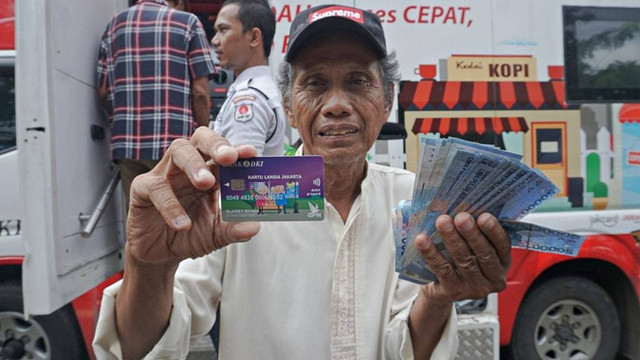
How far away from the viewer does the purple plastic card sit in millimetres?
1059

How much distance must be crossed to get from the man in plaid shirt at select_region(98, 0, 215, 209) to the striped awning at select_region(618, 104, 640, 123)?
260 centimetres

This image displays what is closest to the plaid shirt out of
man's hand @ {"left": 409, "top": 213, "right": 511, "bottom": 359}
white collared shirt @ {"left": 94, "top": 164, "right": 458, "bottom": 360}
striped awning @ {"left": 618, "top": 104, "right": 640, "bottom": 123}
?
white collared shirt @ {"left": 94, "top": 164, "right": 458, "bottom": 360}

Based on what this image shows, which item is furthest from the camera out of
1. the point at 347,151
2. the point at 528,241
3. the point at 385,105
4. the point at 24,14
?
the point at 24,14

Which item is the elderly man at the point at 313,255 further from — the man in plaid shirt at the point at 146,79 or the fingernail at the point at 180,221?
the man in plaid shirt at the point at 146,79

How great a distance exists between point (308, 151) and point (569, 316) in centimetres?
278

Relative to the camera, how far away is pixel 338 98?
4.99 feet

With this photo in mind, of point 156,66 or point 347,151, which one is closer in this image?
point 347,151

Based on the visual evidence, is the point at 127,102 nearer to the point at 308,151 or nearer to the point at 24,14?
the point at 24,14

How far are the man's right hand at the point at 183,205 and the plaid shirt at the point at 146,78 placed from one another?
155 centimetres

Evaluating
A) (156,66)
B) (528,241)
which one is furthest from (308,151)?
(156,66)

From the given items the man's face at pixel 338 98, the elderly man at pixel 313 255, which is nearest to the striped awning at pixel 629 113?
the elderly man at pixel 313 255

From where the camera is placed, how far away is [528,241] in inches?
44.8

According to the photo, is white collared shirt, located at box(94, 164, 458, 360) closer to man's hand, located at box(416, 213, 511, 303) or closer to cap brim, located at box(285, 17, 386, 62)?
man's hand, located at box(416, 213, 511, 303)

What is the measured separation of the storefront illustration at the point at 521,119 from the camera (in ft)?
9.94
